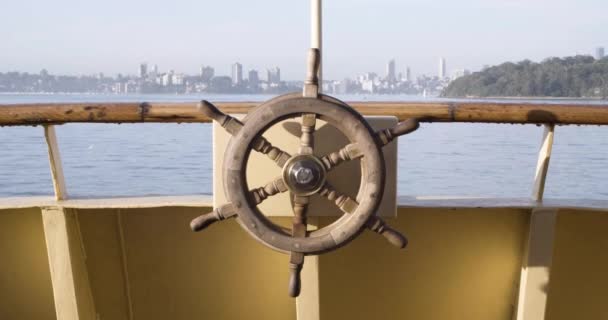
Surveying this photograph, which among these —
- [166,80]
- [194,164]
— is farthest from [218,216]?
[166,80]

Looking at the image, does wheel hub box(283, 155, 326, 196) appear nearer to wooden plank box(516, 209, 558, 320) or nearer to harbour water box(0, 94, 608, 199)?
wooden plank box(516, 209, 558, 320)

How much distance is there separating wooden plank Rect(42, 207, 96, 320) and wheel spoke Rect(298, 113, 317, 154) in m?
0.71

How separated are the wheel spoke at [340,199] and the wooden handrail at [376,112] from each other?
12.4 inches

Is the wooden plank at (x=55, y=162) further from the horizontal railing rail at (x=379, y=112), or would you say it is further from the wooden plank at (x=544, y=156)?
the wooden plank at (x=544, y=156)

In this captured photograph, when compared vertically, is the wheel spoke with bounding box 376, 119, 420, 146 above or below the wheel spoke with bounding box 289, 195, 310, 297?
above

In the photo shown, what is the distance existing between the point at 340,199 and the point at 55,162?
786 mm

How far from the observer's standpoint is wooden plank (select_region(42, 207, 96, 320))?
2.06 meters

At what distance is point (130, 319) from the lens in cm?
225

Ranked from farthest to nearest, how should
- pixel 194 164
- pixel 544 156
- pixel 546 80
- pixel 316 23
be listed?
pixel 546 80 → pixel 194 164 → pixel 544 156 → pixel 316 23

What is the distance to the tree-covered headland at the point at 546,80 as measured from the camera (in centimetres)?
1814

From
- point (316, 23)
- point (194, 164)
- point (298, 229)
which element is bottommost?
point (194, 164)

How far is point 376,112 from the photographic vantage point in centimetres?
190

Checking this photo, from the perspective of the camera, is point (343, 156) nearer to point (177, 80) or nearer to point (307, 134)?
point (307, 134)

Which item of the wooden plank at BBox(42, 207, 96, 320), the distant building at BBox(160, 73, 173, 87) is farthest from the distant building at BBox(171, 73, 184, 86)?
the wooden plank at BBox(42, 207, 96, 320)
